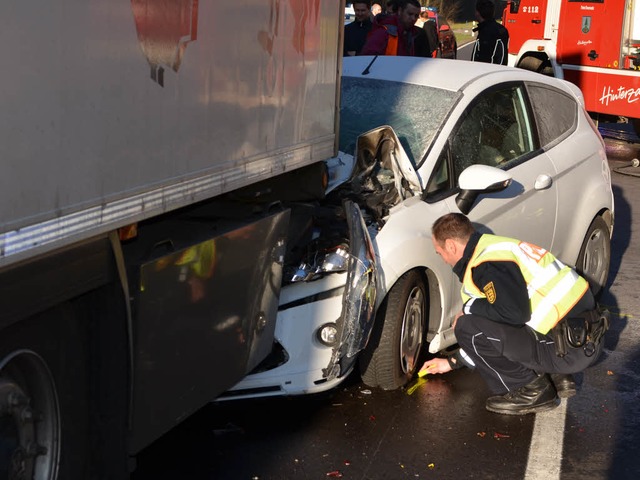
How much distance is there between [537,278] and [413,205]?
78cm

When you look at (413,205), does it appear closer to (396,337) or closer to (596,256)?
(396,337)

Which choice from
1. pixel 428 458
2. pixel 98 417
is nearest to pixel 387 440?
pixel 428 458

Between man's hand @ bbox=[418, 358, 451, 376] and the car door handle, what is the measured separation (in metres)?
1.30

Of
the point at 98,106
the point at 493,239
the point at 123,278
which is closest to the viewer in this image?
the point at 98,106

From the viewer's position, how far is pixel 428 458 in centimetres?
482

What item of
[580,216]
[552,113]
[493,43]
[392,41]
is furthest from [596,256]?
[493,43]

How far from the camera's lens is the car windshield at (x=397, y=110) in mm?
5969

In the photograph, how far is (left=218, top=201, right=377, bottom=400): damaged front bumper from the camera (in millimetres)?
4941

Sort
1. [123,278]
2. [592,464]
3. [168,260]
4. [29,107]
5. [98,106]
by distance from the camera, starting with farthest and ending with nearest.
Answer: [592,464], [168,260], [123,278], [98,106], [29,107]

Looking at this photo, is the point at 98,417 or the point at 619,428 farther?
the point at 619,428

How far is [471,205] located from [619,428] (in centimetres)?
143

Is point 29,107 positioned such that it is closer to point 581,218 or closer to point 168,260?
point 168,260

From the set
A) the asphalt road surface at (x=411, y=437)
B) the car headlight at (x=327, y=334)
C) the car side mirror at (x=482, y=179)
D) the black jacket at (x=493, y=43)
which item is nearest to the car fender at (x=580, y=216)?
the asphalt road surface at (x=411, y=437)

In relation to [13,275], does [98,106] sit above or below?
above
